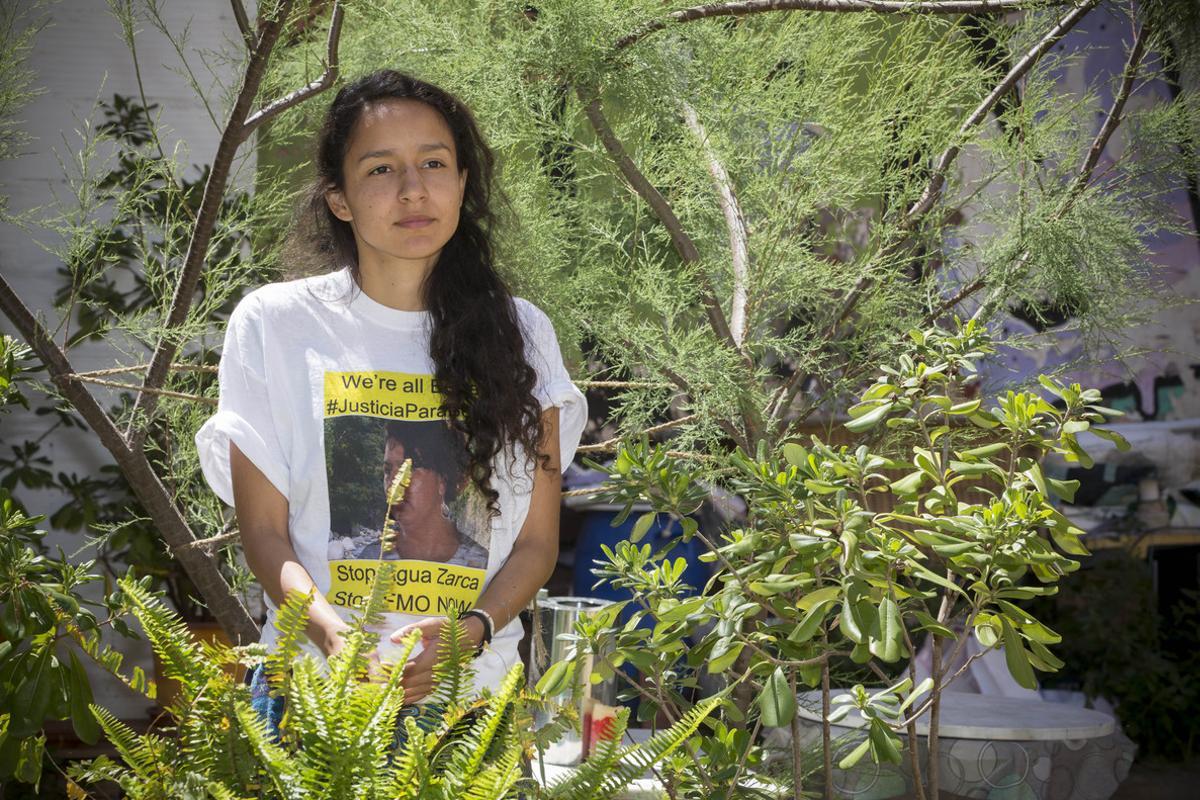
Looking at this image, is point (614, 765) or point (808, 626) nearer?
point (614, 765)

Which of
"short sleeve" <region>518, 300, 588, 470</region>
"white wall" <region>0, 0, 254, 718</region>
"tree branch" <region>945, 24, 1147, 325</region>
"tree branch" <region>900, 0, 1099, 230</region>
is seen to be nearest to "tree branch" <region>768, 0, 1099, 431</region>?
"tree branch" <region>900, 0, 1099, 230</region>

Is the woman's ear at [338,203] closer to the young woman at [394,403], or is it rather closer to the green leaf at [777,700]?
the young woman at [394,403]

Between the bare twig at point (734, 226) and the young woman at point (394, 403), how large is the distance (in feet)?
1.85

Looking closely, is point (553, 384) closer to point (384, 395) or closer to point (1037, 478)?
point (384, 395)

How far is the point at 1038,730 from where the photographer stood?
2.32 metres

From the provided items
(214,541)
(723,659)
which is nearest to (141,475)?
(214,541)

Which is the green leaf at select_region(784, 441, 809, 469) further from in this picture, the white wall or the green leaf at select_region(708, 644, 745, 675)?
the white wall

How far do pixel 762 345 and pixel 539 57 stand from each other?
606 mm

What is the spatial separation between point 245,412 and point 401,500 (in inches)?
8.2

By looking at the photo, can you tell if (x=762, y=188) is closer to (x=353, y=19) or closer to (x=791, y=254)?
(x=791, y=254)

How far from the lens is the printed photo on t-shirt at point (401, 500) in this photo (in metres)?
1.38

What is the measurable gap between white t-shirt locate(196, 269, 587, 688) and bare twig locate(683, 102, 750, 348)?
73 centimetres

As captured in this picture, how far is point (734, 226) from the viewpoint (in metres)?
2.13

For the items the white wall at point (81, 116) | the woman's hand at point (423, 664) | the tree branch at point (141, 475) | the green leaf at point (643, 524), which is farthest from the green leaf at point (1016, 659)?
the white wall at point (81, 116)
